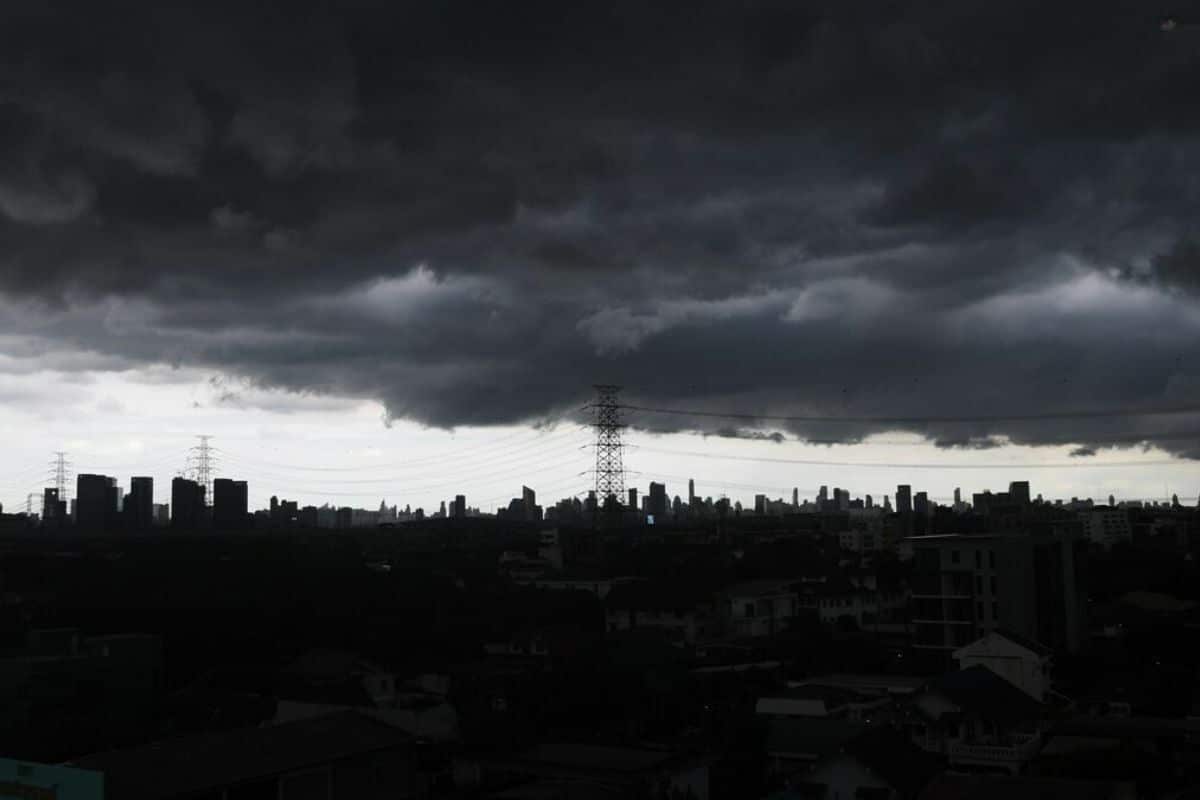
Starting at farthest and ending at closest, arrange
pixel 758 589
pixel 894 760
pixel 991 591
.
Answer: pixel 758 589, pixel 991 591, pixel 894 760

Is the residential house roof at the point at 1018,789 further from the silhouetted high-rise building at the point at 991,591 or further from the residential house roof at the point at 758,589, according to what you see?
the residential house roof at the point at 758,589

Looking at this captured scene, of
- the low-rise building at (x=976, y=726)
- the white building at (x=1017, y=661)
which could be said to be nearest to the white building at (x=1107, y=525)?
the white building at (x=1017, y=661)

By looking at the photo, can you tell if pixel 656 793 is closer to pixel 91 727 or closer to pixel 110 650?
pixel 91 727

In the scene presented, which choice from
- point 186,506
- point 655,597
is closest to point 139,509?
point 186,506

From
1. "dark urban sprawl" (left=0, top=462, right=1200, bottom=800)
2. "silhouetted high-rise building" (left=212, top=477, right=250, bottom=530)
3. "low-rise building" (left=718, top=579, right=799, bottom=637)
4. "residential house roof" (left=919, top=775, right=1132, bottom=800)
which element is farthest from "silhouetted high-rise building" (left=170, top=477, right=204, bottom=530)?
"residential house roof" (left=919, top=775, right=1132, bottom=800)

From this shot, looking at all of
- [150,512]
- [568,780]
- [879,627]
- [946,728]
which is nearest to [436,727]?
[568,780]

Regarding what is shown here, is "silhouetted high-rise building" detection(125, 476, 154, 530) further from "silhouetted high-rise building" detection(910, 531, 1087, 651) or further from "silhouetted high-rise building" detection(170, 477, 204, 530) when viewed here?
"silhouetted high-rise building" detection(910, 531, 1087, 651)

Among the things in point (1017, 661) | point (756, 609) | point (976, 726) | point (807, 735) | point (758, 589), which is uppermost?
point (758, 589)

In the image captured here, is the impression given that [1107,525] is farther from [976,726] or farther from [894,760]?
[894,760]

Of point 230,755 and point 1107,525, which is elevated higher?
point 1107,525

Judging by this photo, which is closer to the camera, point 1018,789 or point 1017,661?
point 1018,789
